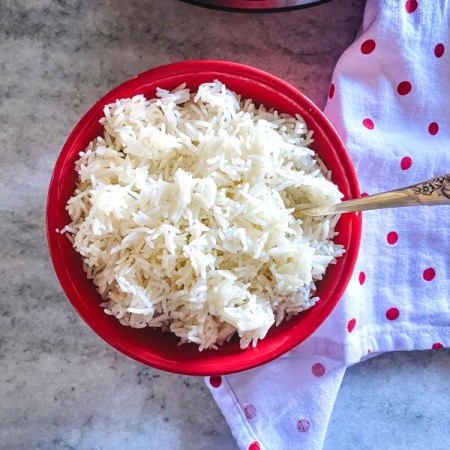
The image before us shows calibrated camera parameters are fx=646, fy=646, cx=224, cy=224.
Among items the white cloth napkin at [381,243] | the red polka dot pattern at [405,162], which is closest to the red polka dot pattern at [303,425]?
the white cloth napkin at [381,243]

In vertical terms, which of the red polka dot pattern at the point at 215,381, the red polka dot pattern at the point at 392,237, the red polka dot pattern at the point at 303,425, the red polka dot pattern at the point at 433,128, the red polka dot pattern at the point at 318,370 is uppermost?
the red polka dot pattern at the point at 433,128

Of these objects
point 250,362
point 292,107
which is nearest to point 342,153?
point 292,107

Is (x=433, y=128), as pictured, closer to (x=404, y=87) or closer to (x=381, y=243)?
(x=404, y=87)

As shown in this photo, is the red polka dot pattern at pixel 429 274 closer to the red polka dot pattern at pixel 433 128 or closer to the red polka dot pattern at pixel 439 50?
the red polka dot pattern at pixel 433 128

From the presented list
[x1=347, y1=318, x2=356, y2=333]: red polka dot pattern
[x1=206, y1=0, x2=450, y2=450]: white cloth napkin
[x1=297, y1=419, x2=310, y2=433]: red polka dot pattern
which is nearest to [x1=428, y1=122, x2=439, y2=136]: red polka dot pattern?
[x1=206, y1=0, x2=450, y2=450]: white cloth napkin

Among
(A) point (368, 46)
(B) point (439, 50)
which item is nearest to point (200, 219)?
(A) point (368, 46)

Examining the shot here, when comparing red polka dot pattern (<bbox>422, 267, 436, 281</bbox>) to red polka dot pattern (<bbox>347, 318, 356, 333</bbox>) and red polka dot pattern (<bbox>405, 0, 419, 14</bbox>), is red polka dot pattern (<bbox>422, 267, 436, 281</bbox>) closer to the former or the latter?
red polka dot pattern (<bbox>347, 318, 356, 333</bbox>)
